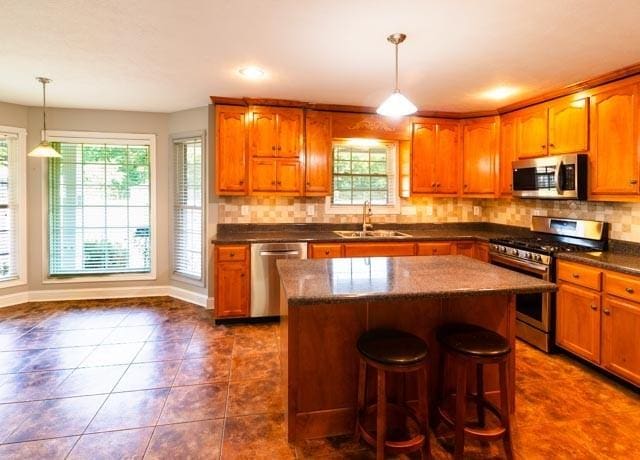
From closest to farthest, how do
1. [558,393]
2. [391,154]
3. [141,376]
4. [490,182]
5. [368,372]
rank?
[368,372]
[558,393]
[141,376]
[490,182]
[391,154]

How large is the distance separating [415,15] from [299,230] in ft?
9.23

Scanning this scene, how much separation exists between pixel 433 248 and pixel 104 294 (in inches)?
163

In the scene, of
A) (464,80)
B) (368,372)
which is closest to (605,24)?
(464,80)

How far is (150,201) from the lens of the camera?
4797mm

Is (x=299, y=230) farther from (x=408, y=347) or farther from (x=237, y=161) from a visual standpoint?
(x=408, y=347)

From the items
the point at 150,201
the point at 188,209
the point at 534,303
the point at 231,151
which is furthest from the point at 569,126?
the point at 150,201

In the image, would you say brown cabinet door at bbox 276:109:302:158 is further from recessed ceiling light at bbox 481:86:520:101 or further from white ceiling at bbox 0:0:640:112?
recessed ceiling light at bbox 481:86:520:101

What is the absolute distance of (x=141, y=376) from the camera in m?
2.77

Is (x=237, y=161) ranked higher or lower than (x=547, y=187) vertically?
higher

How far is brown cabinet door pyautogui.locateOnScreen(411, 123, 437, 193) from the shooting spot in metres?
4.51

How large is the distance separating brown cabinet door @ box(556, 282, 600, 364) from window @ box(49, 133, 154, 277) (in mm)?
4572

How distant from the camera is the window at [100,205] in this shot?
4656mm

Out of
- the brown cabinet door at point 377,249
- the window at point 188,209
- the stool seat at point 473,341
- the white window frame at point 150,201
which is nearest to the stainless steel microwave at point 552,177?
the brown cabinet door at point 377,249

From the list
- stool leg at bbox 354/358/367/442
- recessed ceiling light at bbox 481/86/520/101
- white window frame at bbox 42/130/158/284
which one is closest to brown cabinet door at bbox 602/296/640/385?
stool leg at bbox 354/358/367/442
